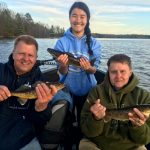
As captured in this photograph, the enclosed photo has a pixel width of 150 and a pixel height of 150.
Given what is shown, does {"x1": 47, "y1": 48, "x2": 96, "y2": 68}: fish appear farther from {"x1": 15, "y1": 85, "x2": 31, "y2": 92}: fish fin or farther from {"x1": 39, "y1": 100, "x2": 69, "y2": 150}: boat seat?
{"x1": 15, "y1": 85, "x2": 31, "y2": 92}: fish fin

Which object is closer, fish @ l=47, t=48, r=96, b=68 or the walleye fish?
the walleye fish

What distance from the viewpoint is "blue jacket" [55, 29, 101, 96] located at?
6035mm

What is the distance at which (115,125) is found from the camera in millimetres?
4848

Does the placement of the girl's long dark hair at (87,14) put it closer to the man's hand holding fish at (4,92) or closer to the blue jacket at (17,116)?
the blue jacket at (17,116)

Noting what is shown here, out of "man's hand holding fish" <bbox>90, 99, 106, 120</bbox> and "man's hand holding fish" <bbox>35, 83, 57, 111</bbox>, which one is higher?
"man's hand holding fish" <bbox>35, 83, 57, 111</bbox>

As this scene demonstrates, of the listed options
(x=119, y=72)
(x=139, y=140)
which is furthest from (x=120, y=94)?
(x=139, y=140)

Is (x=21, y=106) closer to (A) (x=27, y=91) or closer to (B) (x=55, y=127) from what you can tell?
(A) (x=27, y=91)

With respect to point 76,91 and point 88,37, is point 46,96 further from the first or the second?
point 88,37

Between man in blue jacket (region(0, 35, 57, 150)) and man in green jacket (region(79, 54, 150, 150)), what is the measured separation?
582 mm

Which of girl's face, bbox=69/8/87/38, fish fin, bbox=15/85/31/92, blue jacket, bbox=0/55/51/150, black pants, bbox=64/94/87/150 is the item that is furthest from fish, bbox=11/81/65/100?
girl's face, bbox=69/8/87/38

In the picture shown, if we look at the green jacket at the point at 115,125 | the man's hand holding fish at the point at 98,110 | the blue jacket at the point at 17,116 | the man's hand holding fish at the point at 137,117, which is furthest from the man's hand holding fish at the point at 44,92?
the man's hand holding fish at the point at 137,117

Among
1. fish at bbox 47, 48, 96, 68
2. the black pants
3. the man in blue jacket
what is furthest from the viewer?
fish at bbox 47, 48, 96, 68

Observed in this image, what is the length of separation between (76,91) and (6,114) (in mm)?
1544

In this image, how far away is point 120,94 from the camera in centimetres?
490
